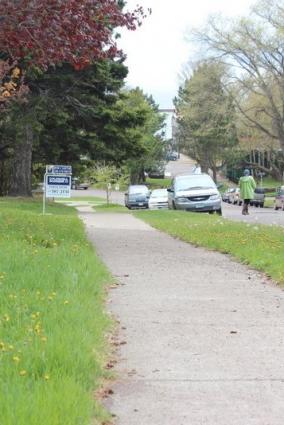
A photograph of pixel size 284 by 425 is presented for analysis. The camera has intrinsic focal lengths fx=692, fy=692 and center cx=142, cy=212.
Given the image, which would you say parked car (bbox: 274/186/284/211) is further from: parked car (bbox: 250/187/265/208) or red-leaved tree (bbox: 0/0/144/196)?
red-leaved tree (bbox: 0/0/144/196)

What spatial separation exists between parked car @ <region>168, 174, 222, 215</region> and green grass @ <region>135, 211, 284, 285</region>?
7.28 metres

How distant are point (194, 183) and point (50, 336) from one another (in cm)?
2155

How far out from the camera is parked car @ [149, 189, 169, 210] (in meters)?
36.0

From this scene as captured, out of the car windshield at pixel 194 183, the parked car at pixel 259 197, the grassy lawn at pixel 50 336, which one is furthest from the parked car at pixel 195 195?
the parked car at pixel 259 197

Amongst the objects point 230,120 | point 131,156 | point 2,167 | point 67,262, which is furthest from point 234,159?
point 67,262

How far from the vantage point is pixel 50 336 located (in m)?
5.13

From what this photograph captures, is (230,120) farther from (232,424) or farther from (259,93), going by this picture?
(232,424)

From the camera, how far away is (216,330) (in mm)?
6379

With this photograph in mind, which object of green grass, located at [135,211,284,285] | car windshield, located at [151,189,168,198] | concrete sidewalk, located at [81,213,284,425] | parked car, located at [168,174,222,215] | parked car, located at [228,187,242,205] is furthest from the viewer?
parked car, located at [228,187,242,205]

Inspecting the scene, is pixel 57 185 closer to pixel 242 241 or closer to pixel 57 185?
pixel 57 185

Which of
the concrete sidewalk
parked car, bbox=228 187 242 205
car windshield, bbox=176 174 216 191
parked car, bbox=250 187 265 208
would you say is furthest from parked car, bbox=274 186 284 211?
the concrete sidewalk

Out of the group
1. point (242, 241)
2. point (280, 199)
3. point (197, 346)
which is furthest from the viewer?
point (280, 199)

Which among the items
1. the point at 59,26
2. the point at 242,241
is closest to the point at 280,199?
the point at 242,241

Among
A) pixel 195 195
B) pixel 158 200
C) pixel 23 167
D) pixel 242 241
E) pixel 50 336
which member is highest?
pixel 23 167
